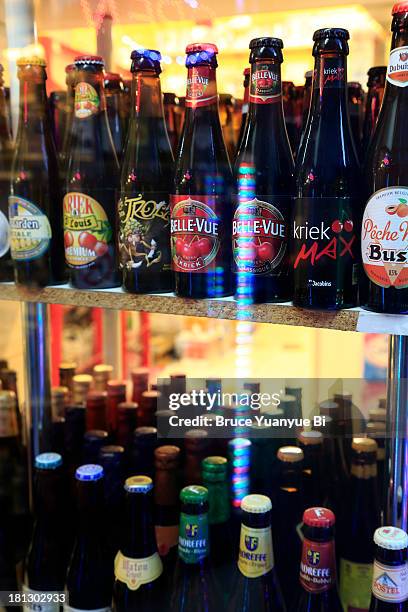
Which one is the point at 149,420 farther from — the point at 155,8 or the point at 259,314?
the point at 155,8

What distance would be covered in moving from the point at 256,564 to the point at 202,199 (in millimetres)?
546

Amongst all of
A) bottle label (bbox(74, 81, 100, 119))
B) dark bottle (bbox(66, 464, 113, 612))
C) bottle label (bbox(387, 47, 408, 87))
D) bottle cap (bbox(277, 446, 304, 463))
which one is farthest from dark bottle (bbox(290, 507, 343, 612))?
bottle label (bbox(74, 81, 100, 119))

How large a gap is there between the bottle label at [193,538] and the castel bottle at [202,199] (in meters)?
0.34

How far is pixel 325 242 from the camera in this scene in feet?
2.48

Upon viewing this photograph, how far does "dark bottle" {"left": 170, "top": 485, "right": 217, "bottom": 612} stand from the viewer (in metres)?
0.93

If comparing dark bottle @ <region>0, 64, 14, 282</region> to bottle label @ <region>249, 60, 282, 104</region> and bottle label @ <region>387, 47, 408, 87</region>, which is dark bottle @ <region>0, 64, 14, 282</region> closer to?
bottle label @ <region>249, 60, 282, 104</region>

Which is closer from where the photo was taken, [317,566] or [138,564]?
[317,566]

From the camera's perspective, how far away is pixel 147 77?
3.04 ft

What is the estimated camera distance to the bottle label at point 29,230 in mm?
1001

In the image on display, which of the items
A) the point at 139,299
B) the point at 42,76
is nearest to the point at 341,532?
the point at 139,299

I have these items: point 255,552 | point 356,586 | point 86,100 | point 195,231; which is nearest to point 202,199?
point 195,231

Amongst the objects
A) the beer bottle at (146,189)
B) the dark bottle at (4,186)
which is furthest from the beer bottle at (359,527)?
the dark bottle at (4,186)

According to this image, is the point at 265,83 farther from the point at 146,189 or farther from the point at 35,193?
the point at 35,193

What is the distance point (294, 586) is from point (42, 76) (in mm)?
942
